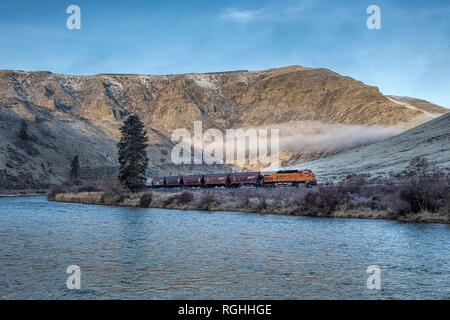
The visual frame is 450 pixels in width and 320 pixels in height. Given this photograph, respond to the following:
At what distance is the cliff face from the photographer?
112 m

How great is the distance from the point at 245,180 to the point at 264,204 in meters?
20.5

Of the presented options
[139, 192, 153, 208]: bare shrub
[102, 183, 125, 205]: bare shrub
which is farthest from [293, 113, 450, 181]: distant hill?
[102, 183, 125, 205]: bare shrub

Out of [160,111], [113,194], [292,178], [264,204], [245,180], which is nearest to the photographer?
[264,204]

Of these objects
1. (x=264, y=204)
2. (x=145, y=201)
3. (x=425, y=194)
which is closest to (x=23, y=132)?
(x=145, y=201)

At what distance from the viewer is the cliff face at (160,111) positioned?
112 metres

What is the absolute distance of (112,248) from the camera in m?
18.6

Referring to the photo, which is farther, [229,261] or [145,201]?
[145,201]

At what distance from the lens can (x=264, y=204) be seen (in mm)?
35062

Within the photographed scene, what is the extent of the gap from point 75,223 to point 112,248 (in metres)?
11.5

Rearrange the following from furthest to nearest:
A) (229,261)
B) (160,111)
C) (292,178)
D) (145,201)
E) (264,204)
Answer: (160,111) < (292,178) < (145,201) < (264,204) < (229,261)

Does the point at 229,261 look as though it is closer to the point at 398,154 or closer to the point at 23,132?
the point at 398,154

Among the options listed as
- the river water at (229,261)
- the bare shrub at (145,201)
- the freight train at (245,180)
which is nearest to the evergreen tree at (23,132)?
the freight train at (245,180)

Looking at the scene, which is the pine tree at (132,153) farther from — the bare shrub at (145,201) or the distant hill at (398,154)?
the distant hill at (398,154)
